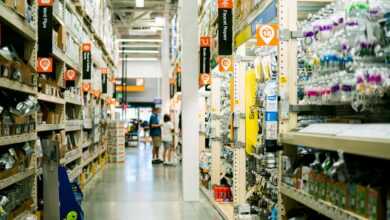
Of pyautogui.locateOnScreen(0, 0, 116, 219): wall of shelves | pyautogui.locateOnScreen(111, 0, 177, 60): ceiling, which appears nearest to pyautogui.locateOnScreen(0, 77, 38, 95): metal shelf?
pyautogui.locateOnScreen(0, 0, 116, 219): wall of shelves

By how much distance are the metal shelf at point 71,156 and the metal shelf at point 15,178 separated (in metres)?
2.03

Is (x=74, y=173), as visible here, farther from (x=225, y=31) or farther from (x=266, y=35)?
(x=266, y=35)

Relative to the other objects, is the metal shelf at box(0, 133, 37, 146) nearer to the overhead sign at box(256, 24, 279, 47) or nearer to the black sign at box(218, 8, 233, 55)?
the overhead sign at box(256, 24, 279, 47)

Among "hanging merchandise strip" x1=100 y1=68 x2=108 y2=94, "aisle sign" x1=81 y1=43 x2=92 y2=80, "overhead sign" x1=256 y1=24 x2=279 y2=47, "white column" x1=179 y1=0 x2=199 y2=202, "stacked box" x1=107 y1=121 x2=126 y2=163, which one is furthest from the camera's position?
"stacked box" x1=107 y1=121 x2=126 y2=163

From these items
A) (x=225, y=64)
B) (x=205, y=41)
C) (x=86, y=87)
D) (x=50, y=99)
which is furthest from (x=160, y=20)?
(x=50, y=99)

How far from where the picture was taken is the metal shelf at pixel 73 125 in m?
8.11

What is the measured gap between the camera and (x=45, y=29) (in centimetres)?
561

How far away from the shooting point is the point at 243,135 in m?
6.41

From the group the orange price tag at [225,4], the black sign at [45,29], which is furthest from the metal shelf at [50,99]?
the orange price tag at [225,4]

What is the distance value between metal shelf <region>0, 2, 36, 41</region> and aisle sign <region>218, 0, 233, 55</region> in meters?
2.82

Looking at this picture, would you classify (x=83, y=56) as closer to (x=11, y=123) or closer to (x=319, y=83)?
(x=11, y=123)

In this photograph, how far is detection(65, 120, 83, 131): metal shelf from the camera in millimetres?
8114

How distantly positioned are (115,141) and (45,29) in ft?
40.0

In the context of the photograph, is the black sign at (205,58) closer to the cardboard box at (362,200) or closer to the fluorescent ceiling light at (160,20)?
the cardboard box at (362,200)
